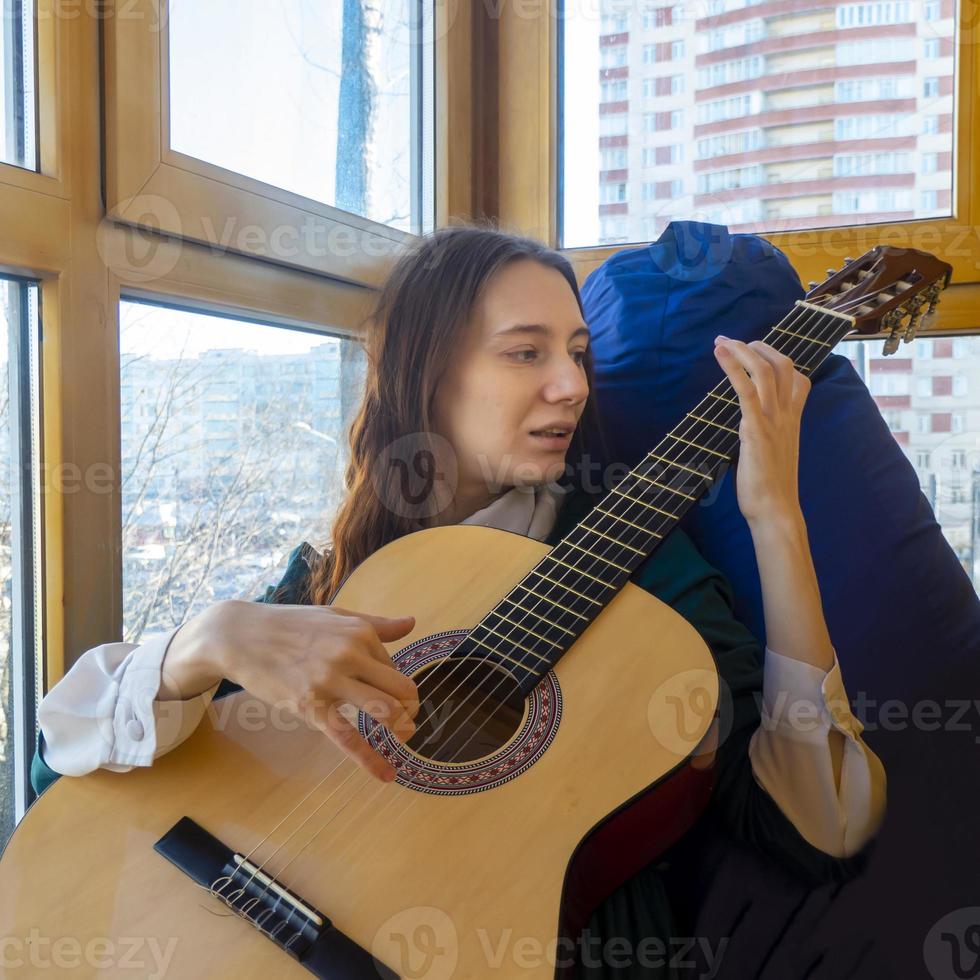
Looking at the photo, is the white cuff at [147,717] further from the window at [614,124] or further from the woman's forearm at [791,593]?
the window at [614,124]

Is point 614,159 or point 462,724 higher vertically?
point 614,159

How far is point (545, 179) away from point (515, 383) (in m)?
0.79

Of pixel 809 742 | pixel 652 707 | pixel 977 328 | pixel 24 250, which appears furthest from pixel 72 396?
pixel 977 328

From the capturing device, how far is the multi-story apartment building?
4.79ft

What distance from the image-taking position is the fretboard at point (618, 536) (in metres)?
0.84

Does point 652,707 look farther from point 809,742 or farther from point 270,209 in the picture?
point 270,209

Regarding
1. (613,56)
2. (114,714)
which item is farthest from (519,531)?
(613,56)

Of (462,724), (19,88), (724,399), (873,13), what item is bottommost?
(462,724)

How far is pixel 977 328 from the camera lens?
142cm

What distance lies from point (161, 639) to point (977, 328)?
1.33 m

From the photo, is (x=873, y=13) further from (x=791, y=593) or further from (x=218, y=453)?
(x=218, y=453)

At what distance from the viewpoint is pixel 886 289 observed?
1166mm

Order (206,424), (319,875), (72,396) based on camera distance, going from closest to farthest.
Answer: (319,875) → (72,396) → (206,424)

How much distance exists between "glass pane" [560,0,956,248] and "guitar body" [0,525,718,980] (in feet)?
3.41
